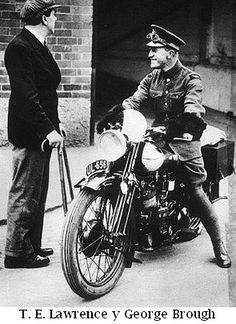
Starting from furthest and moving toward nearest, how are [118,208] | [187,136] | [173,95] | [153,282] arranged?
[173,95] → [153,282] → [187,136] → [118,208]

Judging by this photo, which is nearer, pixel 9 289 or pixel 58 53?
pixel 9 289

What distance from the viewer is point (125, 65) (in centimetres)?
1288

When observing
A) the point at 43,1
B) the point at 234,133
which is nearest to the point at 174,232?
the point at 43,1

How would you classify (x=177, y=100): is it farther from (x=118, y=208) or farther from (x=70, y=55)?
(x=70, y=55)

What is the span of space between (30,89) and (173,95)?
0.94 meters

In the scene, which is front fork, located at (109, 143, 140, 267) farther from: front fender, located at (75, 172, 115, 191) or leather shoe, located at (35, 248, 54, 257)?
leather shoe, located at (35, 248, 54, 257)

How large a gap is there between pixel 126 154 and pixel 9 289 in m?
1.06

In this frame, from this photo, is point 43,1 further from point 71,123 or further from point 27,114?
point 71,123

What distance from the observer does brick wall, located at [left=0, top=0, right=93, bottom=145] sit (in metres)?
8.09

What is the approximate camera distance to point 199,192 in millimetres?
4906

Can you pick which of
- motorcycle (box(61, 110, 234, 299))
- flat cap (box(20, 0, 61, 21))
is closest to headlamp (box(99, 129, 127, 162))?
motorcycle (box(61, 110, 234, 299))

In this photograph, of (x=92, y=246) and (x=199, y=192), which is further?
(x=199, y=192)

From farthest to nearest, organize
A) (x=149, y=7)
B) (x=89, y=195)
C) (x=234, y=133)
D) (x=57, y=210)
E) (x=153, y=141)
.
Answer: (x=149, y=7)
(x=234, y=133)
(x=57, y=210)
(x=153, y=141)
(x=89, y=195)

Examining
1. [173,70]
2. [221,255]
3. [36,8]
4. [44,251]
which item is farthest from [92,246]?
[36,8]
